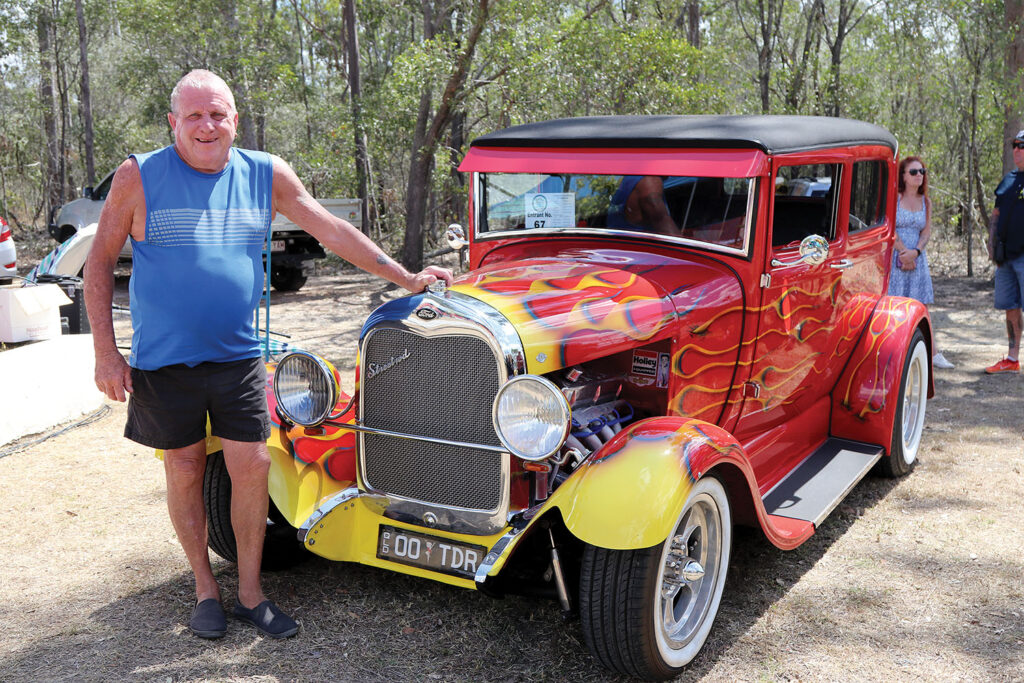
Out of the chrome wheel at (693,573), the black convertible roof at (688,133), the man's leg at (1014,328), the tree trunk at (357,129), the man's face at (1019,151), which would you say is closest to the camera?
the chrome wheel at (693,573)

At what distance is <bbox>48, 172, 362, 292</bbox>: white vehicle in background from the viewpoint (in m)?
11.3

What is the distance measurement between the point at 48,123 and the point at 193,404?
20.2 m

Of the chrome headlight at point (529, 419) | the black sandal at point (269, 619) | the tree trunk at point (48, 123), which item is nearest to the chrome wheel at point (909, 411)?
the chrome headlight at point (529, 419)

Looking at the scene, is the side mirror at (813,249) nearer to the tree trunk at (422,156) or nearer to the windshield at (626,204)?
the windshield at (626,204)

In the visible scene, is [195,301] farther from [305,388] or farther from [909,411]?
[909,411]

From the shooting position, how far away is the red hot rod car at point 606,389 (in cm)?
280

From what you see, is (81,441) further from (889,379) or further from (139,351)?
(889,379)

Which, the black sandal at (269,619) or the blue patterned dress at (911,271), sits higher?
the blue patterned dress at (911,271)

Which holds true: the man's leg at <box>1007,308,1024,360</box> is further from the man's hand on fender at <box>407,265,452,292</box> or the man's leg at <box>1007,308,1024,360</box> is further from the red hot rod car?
the man's hand on fender at <box>407,265,452,292</box>

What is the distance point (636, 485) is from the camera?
8.87ft

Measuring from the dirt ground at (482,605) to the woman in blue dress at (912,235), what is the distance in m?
2.21

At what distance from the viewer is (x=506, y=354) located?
2887mm

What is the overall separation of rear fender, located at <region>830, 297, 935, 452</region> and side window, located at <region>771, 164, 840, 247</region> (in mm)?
731

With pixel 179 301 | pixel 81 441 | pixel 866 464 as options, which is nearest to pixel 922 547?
pixel 866 464
